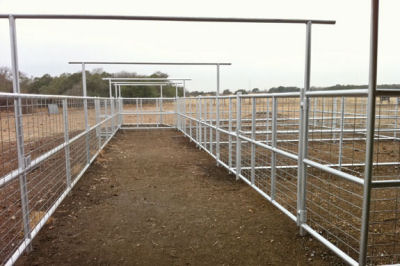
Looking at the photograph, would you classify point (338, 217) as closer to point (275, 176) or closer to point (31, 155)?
point (275, 176)

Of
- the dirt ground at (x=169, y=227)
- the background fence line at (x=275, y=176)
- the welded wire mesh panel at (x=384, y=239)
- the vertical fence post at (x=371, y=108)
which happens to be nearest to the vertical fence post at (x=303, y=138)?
the background fence line at (x=275, y=176)

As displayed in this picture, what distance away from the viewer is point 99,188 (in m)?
5.06

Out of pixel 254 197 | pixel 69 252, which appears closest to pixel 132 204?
pixel 69 252

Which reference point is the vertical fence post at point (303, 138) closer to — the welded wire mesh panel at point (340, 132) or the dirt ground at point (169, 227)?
the welded wire mesh panel at point (340, 132)

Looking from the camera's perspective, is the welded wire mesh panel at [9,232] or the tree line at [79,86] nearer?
the welded wire mesh panel at [9,232]

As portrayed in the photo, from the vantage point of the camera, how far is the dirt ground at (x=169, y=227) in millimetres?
2836

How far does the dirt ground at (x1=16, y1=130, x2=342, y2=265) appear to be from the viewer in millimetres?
2836

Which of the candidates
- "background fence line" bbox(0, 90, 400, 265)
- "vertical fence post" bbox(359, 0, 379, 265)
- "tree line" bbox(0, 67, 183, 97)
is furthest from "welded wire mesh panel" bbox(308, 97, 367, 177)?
"tree line" bbox(0, 67, 183, 97)

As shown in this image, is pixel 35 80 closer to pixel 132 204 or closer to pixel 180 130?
pixel 180 130

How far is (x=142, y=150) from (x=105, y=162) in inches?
75.3

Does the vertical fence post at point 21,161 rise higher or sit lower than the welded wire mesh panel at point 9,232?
higher

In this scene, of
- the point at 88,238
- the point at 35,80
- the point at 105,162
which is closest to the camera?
the point at 88,238

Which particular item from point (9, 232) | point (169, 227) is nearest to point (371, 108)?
point (169, 227)

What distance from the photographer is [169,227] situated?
352 cm
